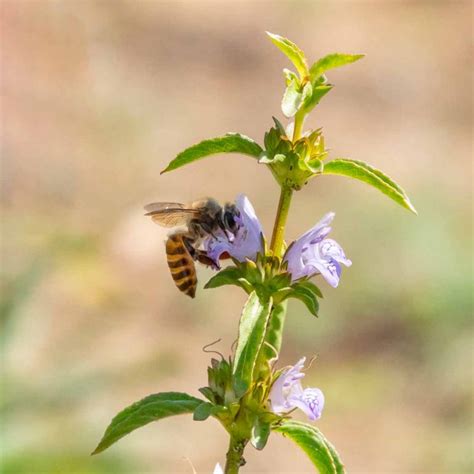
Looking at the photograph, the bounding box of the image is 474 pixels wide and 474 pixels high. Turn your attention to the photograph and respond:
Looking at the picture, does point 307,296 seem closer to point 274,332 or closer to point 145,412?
point 274,332

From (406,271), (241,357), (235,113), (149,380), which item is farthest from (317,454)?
(235,113)

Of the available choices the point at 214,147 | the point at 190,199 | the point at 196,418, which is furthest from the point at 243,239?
the point at 190,199

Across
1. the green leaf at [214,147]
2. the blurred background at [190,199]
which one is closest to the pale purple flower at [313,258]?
the green leaf at [214,147]

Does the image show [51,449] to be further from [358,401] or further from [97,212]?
[97,212]

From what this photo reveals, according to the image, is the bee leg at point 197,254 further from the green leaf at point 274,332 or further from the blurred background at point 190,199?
the blurred background at point 190,199

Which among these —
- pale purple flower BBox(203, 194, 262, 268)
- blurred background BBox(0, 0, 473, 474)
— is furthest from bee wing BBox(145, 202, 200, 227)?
blurred background BBox(0, 0, 473, 474)

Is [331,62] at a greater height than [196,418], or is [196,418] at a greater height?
[331,62]
